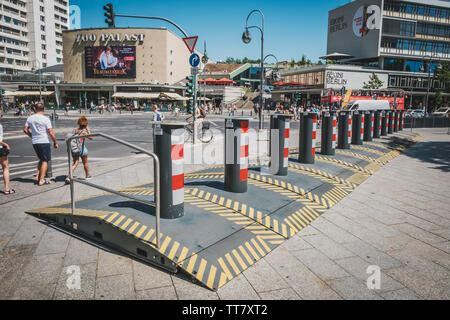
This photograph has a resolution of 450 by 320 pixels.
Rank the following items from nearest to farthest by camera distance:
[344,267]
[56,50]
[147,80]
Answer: [344,267] < [147,80] < [56,50]

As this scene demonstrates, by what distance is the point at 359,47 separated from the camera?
64250 millimetres

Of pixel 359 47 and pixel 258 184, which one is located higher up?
pixel 359 47

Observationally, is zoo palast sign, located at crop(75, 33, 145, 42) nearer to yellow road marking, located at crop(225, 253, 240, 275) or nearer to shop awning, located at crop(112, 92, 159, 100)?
shop awning, located at crop(112, 92, 159, 100)

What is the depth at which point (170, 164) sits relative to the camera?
419 cm

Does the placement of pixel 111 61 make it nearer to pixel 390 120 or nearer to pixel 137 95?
pixel 137 95

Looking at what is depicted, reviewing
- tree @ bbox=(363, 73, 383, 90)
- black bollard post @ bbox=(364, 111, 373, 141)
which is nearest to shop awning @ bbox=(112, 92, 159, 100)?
tree @ bbox=(363, 73, 383, 90)

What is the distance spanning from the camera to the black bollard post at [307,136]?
8.05m

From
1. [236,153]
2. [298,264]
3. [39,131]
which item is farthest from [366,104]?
[298,264]

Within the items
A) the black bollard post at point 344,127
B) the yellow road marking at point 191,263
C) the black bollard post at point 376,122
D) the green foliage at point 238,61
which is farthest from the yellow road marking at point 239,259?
the green foliage at point 238,61

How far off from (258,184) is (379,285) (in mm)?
3206

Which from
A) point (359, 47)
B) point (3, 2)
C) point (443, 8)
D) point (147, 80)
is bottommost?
point (147, 80)

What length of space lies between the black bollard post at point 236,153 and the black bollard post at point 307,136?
3.02 metres

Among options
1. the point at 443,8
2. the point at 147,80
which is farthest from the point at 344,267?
the point at 443,8
